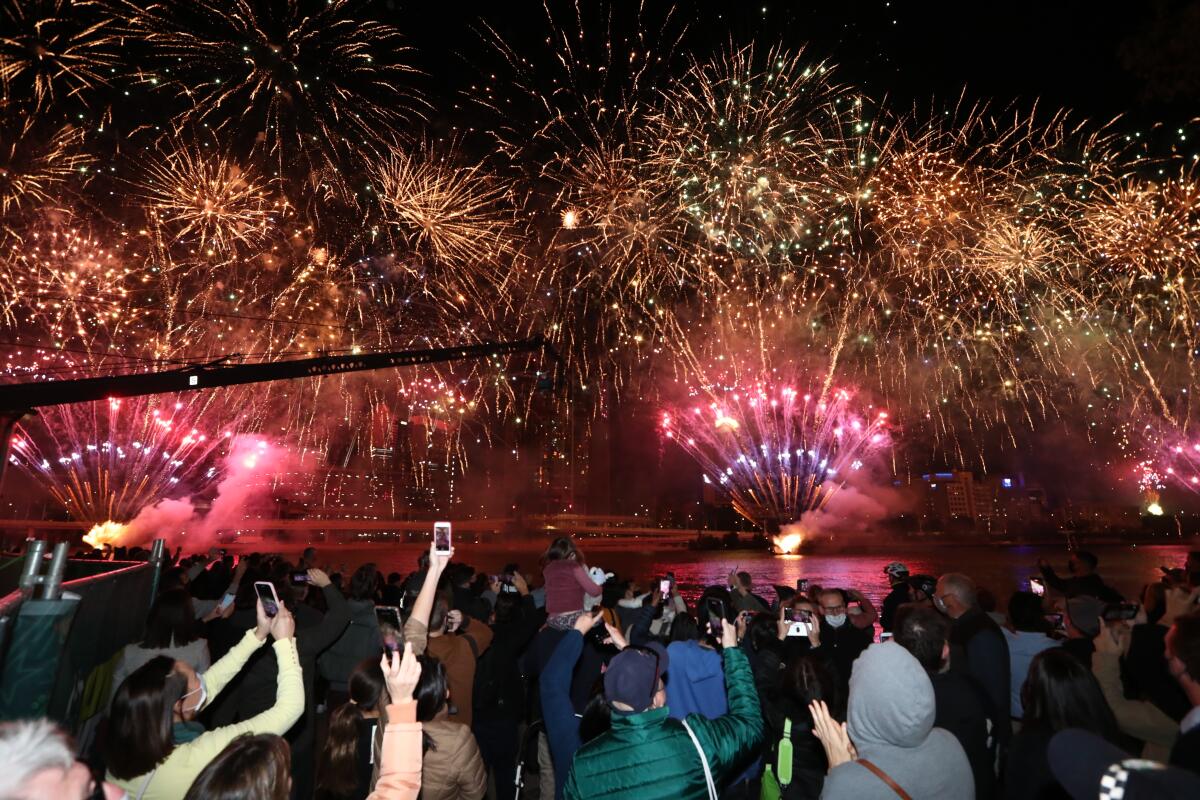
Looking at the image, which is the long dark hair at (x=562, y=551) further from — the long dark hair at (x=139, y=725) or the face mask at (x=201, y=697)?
the long dark hair at (x=139, y=725)

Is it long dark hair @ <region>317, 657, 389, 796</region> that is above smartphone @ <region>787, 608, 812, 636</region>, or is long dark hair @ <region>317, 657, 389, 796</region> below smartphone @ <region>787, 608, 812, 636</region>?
below

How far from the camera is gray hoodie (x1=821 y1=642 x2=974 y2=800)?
8.07 feet

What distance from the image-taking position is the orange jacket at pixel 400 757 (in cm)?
216

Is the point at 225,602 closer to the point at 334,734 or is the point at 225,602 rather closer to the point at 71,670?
the point at 71,670

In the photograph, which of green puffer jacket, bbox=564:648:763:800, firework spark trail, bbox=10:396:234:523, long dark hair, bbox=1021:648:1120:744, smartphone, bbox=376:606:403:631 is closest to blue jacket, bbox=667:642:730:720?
green puffer jacket, bbox=564:648:763:800

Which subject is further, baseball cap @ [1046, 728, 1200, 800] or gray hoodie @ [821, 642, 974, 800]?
gray hoodie @ [821, 642, 974, 800]

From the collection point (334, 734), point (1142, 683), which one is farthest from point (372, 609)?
point (1142, 683)

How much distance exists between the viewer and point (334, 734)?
3.14 meters

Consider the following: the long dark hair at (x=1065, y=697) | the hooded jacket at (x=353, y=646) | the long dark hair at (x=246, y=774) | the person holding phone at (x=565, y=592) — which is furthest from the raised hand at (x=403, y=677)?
the hooded jacket at (x=353, y=646)

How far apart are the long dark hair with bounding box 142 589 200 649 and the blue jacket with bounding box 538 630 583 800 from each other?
2.66 metres

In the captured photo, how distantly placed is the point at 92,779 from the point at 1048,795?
142 inches

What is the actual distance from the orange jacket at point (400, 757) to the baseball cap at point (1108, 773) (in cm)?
211

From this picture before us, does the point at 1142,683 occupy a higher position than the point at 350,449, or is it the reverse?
the point at 350,449

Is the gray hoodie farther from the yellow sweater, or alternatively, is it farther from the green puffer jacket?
the yellow sweater
